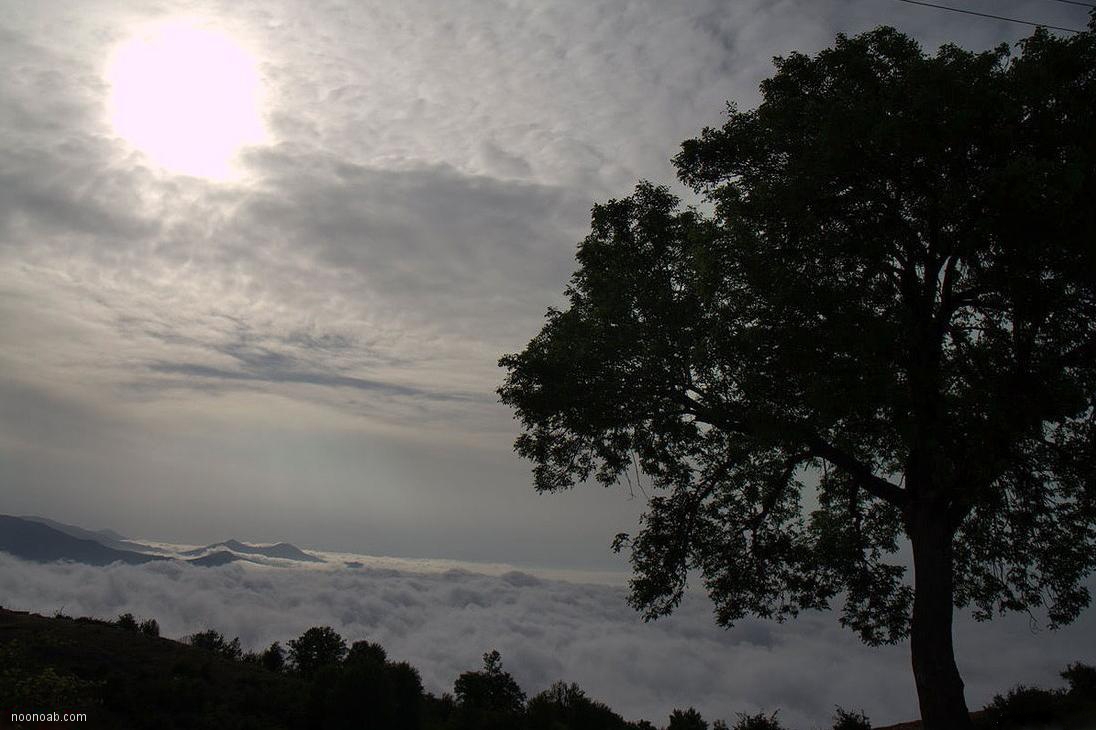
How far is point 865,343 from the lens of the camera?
1310 cm

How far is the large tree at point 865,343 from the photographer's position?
13.1 meters

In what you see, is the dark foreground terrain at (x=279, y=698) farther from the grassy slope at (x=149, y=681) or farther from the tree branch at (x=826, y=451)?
the tree branch at (x=826, y=451)

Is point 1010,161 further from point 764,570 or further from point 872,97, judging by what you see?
point 764,570

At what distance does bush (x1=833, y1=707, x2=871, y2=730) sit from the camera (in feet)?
59.6

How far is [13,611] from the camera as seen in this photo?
28234 millimetres

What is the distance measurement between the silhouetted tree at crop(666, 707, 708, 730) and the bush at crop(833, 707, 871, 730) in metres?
4.39

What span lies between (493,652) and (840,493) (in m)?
20.6

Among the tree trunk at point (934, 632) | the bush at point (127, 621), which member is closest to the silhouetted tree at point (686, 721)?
the tree trunk at point (934, 632)

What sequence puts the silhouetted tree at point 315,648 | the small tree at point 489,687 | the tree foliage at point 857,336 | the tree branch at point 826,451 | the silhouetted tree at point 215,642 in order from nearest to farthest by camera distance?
1. the tree foliage at point 857,336
2. the tree branch at point 826,451
3. the small tree at point 489,687
4. the silhouetted tree at point 315,648
5. the silhouetted tree at point 215,642

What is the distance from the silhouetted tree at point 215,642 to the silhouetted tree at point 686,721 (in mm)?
22095

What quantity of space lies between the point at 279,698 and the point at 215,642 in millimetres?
17112

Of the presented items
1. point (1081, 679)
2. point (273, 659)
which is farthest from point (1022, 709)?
point (273, 659)

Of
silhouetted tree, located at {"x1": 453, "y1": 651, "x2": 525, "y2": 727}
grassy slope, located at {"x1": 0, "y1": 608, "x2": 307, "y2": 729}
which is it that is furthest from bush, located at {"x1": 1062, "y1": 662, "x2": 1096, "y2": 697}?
grassy slope, located at {"x1": 0, "y1": 608, "x2": 307, "y2": 729}

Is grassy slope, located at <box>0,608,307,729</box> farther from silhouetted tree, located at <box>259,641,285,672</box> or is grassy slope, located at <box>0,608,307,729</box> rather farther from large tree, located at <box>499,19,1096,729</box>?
large tree, located at <box>499,19,1096,729</box>
